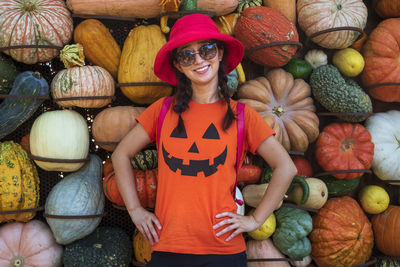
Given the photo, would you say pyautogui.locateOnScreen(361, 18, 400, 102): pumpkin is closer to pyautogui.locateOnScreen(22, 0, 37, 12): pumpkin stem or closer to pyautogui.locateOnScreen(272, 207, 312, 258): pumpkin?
pyautogui.locateOnScreen(272, 207, 312, 258): pumpkin

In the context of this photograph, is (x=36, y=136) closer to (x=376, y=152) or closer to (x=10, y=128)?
(x=10, y=128)

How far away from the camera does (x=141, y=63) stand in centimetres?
225

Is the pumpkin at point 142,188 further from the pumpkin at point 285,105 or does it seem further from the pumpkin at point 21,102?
the pumpkin at point 285,105

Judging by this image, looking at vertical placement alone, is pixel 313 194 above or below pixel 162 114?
below

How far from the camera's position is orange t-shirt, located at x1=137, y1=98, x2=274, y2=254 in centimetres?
172

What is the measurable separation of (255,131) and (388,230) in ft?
5.12

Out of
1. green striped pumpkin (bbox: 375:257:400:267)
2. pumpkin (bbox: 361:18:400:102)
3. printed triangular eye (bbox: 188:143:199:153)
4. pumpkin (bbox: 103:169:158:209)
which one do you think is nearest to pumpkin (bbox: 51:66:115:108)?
pumpkin (bbox: 103:169:158:209)

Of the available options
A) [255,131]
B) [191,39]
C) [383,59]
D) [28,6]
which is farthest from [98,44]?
[383,59]

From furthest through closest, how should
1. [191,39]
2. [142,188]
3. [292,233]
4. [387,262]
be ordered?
[387,262] → [292,233] → [142,188] → [191,39]

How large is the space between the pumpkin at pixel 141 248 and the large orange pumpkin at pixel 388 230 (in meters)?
1.80

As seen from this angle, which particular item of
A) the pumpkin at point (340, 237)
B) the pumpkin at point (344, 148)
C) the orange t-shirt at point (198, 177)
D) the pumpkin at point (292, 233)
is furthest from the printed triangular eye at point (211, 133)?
the pumpkin at point (340, 237)

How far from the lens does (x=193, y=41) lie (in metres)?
1.78

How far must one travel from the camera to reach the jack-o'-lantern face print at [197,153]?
5.75 feet

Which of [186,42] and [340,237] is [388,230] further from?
[186,42]
